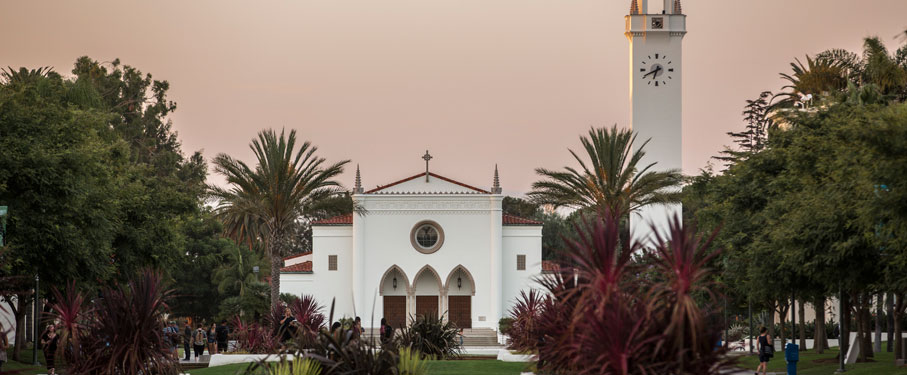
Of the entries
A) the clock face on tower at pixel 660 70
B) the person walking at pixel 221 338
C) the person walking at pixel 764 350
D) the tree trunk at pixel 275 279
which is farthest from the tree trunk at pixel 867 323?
the clock face on tower at pixel 660 70

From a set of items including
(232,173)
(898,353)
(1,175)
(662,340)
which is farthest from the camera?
(232,173)

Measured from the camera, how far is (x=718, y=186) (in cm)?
3156

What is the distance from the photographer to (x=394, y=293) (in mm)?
59969

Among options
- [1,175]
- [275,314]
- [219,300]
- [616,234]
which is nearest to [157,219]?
[275,314]

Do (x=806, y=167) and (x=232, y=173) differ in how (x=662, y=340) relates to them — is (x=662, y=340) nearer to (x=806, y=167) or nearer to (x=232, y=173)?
(x=806, y=167)

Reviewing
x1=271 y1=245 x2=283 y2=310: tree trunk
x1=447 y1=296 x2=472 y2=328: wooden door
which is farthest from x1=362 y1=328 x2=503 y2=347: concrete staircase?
x1=271 y1=245 x2=283 y2=310: tree trunk

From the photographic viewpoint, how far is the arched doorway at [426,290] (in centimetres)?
5950

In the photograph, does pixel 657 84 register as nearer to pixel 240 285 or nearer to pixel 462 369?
pixel 240 285

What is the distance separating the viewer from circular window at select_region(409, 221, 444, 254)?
59.4 meters

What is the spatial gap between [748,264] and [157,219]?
18280 millimetres

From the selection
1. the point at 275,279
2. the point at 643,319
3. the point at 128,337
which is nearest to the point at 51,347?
the point at 128,337

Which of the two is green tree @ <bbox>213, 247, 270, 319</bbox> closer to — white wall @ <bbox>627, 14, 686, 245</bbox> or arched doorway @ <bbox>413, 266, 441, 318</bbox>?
arched doorway @ <bbox>413, 266, 441, 318</bbox>

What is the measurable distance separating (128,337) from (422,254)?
141ft

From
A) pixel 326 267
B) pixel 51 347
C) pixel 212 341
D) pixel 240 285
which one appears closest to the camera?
pixel 51 347
